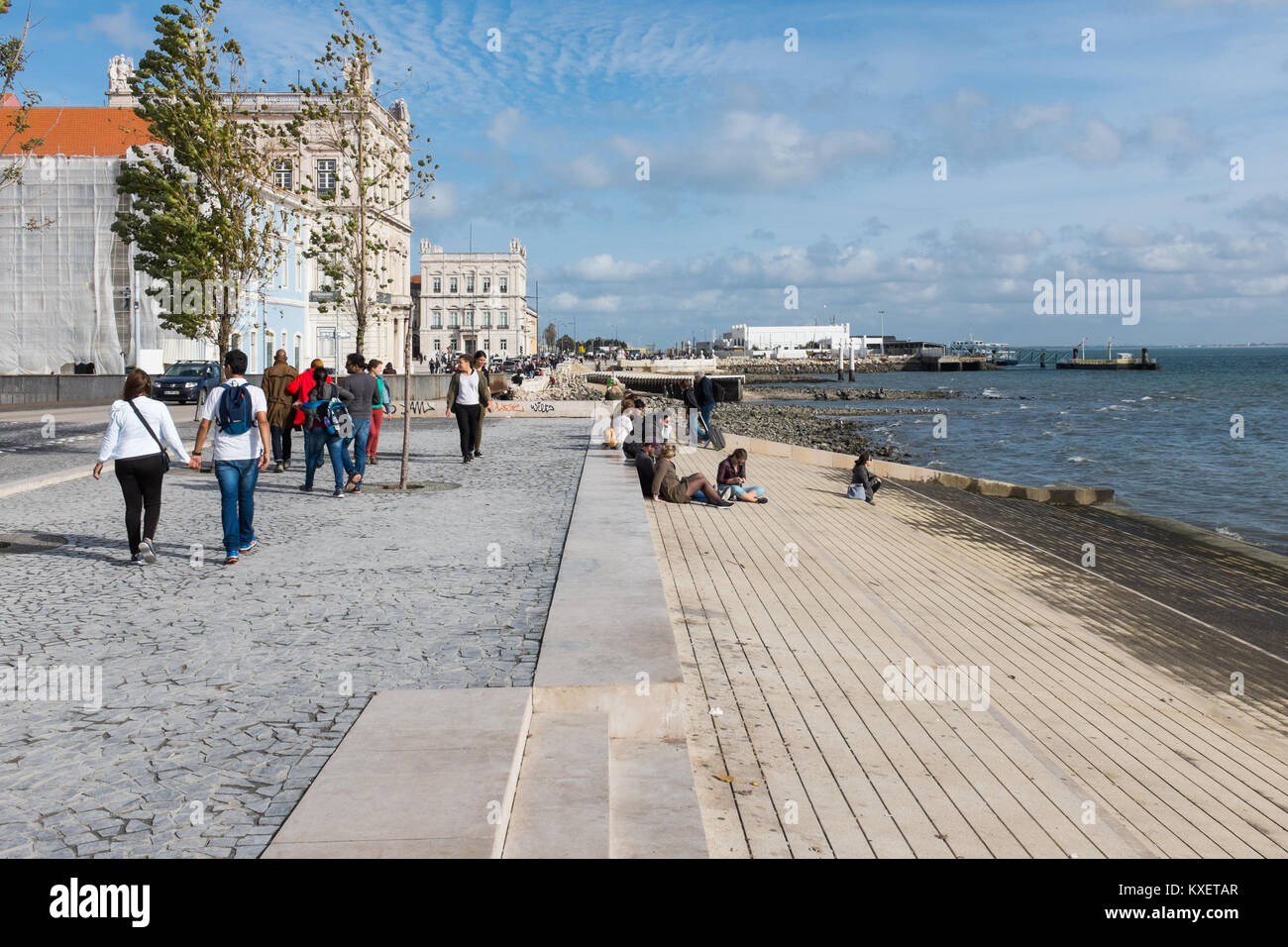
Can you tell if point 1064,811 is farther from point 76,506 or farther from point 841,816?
point 76,506

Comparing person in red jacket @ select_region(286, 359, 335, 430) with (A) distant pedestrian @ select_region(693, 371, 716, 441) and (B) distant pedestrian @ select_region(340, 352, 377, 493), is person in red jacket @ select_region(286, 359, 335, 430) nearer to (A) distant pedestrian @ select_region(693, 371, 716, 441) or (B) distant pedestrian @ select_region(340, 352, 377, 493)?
(B) distant pedestrian @ select_region(340, 352, 377, 493)

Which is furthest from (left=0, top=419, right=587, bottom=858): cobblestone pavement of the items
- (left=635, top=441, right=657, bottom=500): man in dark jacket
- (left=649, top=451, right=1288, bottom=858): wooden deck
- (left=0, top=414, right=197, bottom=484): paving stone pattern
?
(left=0, top=414, right=197, bottom=484): paving stone pattern

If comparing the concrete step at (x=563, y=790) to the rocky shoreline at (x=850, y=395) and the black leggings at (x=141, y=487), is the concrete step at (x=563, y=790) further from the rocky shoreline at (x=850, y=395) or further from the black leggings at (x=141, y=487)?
the rocky shoreline at (x=850, y=395)

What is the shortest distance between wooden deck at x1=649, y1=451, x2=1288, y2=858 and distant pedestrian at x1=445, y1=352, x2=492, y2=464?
504cm

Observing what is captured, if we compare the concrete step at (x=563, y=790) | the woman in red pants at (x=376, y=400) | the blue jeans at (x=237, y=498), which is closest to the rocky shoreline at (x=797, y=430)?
the woman in red pants at (x=376, y=400)

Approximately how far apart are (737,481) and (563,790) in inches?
472

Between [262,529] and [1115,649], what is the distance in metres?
8.27

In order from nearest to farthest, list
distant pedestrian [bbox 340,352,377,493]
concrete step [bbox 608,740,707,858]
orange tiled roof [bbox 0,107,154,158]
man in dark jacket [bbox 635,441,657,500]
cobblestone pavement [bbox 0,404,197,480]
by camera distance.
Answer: concrete step [bbox 608,740,707,858]
distant pedestrian [bbox 340,352,377,493]
man in dark jacket [bbox 635,441,657,500]
cobblestone pavement [bbox 0,404,197,480]
orange tiled roof [bbox 0,107,154,158]

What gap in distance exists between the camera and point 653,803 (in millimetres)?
4621

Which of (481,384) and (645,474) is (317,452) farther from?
(645,474)

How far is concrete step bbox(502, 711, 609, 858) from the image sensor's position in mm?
3961

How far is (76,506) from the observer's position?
13.3 meters

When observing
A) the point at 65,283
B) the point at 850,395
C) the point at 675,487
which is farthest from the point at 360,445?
the point at 850,395
